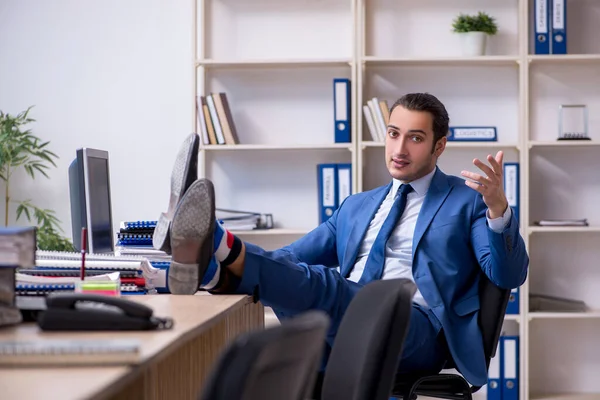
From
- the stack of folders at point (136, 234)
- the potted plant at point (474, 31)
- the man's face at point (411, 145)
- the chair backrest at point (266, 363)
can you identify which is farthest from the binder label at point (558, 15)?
the chair backrest at point (266, 363)

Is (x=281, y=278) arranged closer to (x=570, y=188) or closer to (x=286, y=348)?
(x=286, y=348)

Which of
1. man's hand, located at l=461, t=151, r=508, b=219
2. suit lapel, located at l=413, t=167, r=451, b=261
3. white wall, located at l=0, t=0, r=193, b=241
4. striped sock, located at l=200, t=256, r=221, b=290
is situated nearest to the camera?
striped sock, located at l=200, t=256, r=221, b=290

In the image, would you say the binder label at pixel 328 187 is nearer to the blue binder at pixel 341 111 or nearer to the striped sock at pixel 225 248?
the blue binder at pixel 341 111

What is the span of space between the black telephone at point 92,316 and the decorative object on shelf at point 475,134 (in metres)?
3.02

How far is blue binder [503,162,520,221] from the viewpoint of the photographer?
4.12 m

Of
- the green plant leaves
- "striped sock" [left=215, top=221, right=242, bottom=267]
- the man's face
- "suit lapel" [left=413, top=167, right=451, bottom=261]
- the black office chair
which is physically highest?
the green plant leaves

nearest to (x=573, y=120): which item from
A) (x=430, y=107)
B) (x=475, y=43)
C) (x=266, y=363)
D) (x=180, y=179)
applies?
(x=475, y=43)

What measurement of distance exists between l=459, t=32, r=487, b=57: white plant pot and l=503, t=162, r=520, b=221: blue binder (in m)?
0.57

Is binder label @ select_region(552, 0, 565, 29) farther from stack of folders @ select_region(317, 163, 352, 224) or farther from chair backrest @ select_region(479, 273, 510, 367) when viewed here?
chair backrest @ select_region(479, 273, 510, 367)

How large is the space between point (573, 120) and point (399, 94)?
858mm

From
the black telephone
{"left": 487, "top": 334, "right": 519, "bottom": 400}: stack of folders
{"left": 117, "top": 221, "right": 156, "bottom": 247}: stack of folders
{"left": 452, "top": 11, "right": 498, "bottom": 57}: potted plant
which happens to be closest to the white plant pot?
{"left": 452, "top": 11, "right": 498, "bottom": 57}: potted plant

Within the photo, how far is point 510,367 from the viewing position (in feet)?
13.6

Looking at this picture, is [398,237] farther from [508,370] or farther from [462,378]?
[508,370]

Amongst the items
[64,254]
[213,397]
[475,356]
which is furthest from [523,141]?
[213,397]
